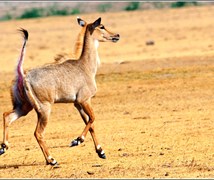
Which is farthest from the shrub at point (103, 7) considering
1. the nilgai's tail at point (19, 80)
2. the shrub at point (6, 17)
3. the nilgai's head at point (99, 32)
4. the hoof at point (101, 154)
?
the nilgai's tail at point (19, 80)

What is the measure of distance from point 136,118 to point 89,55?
133 inches

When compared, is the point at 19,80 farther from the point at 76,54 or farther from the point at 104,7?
the point at 104,7

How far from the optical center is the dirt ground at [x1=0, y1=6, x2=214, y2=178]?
12.2 meters

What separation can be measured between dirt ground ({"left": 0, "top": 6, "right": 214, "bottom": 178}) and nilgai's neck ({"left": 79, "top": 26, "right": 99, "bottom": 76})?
1059mm

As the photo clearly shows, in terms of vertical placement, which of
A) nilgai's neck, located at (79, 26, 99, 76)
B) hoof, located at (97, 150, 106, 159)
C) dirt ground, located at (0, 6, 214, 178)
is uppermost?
nilgai's neck, located at (79, 26, 99, 76)

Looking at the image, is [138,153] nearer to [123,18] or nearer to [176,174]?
[176,174]

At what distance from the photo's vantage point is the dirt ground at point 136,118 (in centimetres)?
1217

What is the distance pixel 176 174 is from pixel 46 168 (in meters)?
2.00

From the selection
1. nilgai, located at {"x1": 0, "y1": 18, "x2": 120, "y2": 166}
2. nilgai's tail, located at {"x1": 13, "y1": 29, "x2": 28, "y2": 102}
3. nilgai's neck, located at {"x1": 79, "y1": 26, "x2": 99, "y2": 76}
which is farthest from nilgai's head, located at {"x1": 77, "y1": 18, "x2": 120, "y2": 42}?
nilgai's tail, located at {"x1": 13, "y1": 29, "x2": 28, "y2": 102}

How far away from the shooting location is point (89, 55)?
13930mm

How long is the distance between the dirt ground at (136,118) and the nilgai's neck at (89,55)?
1.06 meters

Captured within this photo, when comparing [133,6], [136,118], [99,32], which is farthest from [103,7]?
[99,32]

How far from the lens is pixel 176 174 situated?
11.3 m

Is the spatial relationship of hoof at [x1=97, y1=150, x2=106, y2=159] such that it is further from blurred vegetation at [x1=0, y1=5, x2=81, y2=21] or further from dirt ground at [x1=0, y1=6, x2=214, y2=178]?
blurred vegetation at [x1=0, y1=5, x2=81, y2=21]
